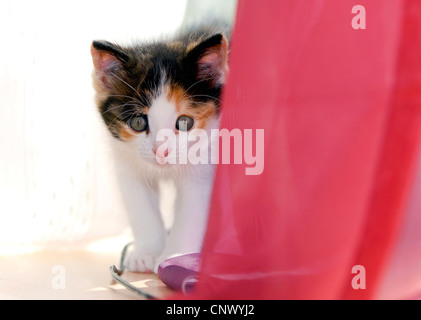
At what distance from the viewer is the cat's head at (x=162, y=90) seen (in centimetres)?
120

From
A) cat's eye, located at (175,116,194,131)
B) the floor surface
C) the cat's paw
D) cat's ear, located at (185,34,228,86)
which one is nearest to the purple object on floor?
the floor surface

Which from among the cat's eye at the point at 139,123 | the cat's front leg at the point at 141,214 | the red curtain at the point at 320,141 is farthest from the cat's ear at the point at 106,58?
the red curtain at the point at 320,141

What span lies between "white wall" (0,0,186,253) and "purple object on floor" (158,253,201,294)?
1.69 feet

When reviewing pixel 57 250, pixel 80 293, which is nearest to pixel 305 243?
pixel 80 293

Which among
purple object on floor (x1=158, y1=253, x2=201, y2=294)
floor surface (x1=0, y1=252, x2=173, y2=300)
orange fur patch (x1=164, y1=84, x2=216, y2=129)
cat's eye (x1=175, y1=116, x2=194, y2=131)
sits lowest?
floor surface (x1=0, y1=252, x2=173, y2=300)

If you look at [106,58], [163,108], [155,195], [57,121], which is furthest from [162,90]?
[57,121]

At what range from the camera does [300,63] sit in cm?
90

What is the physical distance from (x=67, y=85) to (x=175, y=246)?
0.75 metres

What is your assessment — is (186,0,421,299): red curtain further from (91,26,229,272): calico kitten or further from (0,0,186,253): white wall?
(0,0,186,253): white wall

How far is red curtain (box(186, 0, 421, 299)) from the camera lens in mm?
839

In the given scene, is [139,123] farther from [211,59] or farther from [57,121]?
[57,121]

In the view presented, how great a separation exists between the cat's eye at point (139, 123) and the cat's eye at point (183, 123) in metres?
0.08

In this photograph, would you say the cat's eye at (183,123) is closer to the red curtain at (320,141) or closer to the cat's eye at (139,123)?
the cat's eye at (139,123)

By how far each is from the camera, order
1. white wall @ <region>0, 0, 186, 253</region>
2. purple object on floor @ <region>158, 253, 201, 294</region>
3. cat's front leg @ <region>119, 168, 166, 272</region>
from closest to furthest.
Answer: purple object on floor @ <region>158, 253, 201, 294</region> < cat's front leg @ <region>119, 168, 166, 272</region> < white wall @ <region>0, 0, 186, 253</region>
